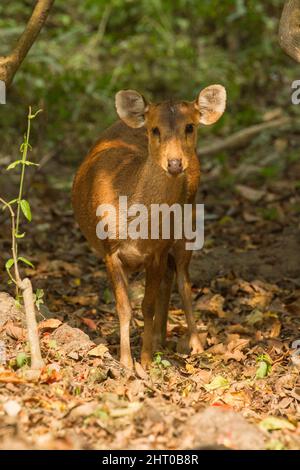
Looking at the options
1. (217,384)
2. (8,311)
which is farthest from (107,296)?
(217,384)

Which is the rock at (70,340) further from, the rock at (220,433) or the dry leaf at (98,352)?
the rock at (220,433)

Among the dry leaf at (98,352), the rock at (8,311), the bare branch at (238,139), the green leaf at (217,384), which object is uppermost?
the bare branch at (238,139)

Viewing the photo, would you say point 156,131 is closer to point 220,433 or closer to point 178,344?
point 178,344

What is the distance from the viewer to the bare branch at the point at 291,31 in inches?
273

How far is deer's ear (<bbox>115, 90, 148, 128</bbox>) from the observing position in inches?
276

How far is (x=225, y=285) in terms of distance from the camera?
9023 mm

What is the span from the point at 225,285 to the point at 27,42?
3.15 meters

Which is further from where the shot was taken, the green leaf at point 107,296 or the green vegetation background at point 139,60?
the green vegetation background at point 139,60

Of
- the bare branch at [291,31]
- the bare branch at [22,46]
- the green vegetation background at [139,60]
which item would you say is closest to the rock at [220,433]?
the bare branch at [291,31]

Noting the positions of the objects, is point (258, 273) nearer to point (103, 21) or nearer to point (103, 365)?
point (103, 365)

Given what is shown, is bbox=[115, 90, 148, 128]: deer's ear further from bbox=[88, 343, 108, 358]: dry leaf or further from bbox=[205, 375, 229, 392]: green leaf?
bbox=[205, 375, 229, 392]: green leaf
